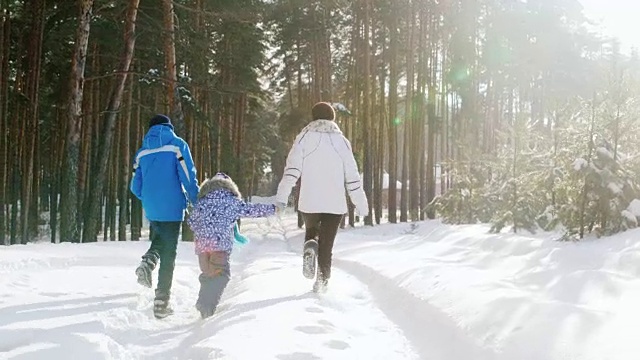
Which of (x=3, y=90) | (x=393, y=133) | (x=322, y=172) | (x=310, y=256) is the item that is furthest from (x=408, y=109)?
(x=310, y=256)

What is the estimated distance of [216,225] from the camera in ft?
19.3

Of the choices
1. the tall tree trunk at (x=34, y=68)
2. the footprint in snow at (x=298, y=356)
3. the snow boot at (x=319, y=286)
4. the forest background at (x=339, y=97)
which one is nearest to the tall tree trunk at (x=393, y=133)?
the forest background at (x=339, y=97)

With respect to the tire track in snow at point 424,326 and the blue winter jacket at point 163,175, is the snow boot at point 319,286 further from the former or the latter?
the blue winter jacket at point 163,175

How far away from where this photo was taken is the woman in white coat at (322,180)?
6.59 m

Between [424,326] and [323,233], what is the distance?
6.17 feet

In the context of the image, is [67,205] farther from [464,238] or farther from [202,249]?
[464,238]

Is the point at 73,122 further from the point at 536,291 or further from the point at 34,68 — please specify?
the point at 536,291

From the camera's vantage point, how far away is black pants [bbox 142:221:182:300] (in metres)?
5.74

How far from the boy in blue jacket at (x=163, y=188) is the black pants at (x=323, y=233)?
1537mm

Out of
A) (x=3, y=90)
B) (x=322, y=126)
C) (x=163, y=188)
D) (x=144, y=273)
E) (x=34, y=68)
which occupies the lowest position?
(x=144, y=273)

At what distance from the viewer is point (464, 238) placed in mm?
11938

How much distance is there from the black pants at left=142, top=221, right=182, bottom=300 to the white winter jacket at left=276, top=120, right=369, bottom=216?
133cm

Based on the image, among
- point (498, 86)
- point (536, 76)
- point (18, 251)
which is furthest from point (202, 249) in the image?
point (536, 76)

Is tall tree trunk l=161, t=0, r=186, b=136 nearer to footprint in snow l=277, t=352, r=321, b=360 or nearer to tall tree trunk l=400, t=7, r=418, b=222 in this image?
footprint in snow l=277, t=352, r=321, b=360
